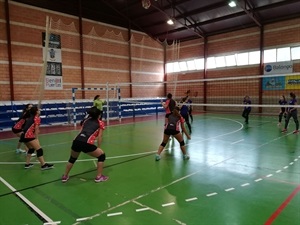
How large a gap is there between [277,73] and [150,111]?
954cm

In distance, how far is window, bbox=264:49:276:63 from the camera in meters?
17.5

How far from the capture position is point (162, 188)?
4.53 meters

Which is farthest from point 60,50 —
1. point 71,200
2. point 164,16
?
point 71,200

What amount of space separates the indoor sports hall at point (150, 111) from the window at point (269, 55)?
0.25ft

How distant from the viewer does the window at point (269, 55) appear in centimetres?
1745

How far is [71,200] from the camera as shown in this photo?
409 centimetres

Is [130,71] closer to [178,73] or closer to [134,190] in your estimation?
[178,73]

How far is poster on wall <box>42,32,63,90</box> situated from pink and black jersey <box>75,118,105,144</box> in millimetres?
11575

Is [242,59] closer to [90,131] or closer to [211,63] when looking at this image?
[211,63]

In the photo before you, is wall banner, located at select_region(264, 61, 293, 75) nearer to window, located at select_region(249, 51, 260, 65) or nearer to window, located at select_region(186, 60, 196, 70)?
window, located at select_region(249, 51, 260, 65)

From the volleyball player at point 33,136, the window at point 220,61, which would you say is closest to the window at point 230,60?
the window at point 220,61

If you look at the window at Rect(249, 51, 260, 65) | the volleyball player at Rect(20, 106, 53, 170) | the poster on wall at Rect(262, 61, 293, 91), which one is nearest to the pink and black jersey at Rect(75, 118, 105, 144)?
the volleyball player at Rect(20, 106, 53, 170)

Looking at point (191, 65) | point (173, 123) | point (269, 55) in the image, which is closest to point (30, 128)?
point (173, 123)

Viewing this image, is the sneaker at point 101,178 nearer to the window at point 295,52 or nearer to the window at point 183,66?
the window at point 295,52
